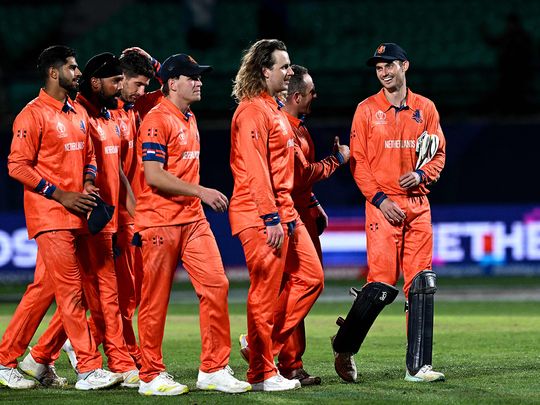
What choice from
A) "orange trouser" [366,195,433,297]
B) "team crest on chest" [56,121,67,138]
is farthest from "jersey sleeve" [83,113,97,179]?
"orange trouser" [366,195,433,297]

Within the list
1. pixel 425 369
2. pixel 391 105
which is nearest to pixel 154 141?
pixel 391 105

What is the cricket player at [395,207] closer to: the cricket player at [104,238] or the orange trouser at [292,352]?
the orange trouser at [292,352]

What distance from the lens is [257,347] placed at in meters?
7.93

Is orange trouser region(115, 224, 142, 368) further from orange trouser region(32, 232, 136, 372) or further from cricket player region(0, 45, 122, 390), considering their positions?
cricket player region(0, 45, 122, 390)

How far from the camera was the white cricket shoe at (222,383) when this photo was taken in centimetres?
779

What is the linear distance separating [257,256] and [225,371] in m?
0.85

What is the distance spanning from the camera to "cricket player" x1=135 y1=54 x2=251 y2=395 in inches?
306

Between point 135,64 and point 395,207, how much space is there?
Result: 2.43 meters

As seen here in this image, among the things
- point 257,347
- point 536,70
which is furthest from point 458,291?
point 257,347

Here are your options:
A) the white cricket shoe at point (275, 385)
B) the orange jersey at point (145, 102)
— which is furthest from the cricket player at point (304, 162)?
the orange jersey at point (145, 102)

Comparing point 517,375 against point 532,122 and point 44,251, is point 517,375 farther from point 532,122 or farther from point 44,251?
point 532,122

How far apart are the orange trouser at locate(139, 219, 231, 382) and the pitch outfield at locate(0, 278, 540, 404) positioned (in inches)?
12.2

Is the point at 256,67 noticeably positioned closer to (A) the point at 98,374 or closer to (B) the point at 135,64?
(B) the point at 135,64

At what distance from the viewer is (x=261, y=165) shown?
7.79m
